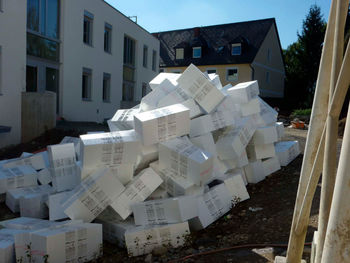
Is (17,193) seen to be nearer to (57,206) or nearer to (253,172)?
(57,206)

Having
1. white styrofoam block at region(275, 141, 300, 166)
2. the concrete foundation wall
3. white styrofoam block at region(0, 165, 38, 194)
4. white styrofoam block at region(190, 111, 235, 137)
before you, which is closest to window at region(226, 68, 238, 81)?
the concrete foundation wall

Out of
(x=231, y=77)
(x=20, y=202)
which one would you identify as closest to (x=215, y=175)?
(x=20, y=202)

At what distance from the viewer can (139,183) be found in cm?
433

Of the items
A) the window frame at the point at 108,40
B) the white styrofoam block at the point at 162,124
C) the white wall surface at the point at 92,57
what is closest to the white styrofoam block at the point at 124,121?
the white styrofoam block at the point at 162,124

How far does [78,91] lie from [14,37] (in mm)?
4112

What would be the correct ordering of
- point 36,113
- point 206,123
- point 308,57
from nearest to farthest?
point 206,123
point 36,113
point 308,57

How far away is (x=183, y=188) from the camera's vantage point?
14.0 feet

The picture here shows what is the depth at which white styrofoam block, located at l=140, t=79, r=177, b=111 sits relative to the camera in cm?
553

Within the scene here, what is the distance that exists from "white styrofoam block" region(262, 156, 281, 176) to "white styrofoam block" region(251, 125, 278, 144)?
1.67 ft

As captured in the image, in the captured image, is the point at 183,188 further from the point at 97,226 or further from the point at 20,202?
the point at 20,202

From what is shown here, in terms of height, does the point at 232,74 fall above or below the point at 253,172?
above

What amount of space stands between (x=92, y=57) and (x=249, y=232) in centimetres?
1280

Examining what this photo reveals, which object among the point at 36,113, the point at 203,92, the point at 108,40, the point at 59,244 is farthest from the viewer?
the point at 108,40

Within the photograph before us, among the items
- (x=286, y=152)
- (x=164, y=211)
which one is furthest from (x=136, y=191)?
(x=286, y=152)
